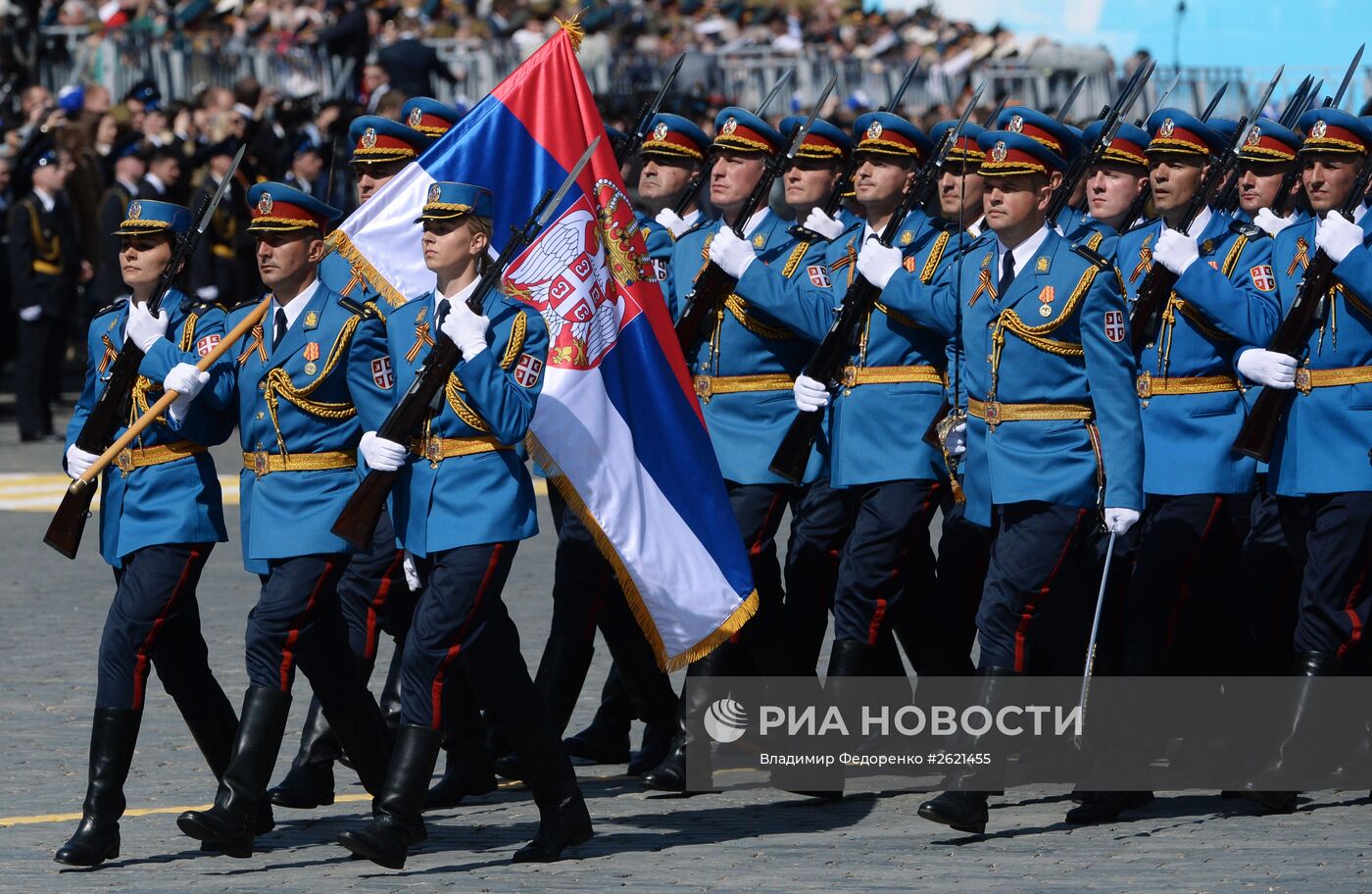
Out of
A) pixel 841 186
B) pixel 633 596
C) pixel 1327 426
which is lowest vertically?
pixel 633 596

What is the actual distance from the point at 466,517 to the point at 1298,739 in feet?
8.28

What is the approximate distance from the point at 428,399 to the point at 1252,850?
8.01 feet

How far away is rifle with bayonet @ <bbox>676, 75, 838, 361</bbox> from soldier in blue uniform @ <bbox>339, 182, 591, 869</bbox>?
1380 mm

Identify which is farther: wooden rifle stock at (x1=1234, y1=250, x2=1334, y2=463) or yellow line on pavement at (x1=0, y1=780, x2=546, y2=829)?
wooden rifle stock at (x1=1234, y1=250, x2=1334, y2=463)

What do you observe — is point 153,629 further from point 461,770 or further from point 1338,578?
point 1338,578

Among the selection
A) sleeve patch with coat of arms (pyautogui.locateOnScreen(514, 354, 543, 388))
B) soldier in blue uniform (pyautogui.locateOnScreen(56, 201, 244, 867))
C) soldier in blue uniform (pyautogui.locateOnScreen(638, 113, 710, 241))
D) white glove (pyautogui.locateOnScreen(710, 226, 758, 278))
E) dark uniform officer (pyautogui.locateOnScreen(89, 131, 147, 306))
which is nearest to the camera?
sleeve patch with coat of arms (pyautogui.locateOnScreen(514, 354, 543, 388))

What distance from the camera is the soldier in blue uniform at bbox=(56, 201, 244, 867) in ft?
22.6

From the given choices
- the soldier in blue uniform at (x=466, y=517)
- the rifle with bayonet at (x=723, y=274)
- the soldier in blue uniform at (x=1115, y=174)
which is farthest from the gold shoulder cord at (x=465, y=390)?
the soldier in blue uniform at (x=1115, y=174)

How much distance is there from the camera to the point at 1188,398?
7.84 m

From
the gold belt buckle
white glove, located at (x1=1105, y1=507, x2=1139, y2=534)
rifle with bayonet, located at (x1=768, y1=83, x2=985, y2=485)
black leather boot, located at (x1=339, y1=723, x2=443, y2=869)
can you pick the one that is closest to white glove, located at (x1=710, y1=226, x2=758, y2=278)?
rifle with bayonet, located at (x1=768, y1=83, x2=985, y2=485)

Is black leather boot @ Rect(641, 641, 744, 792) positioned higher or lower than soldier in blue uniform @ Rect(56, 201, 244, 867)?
lower

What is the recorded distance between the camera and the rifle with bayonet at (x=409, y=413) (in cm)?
664

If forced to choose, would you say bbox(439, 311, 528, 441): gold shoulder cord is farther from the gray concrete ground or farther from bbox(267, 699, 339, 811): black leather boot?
bbox(267, 699, 339, 811): black leather boot

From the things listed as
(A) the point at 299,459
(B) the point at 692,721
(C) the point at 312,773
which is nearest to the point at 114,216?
(C) the point at 312,773
